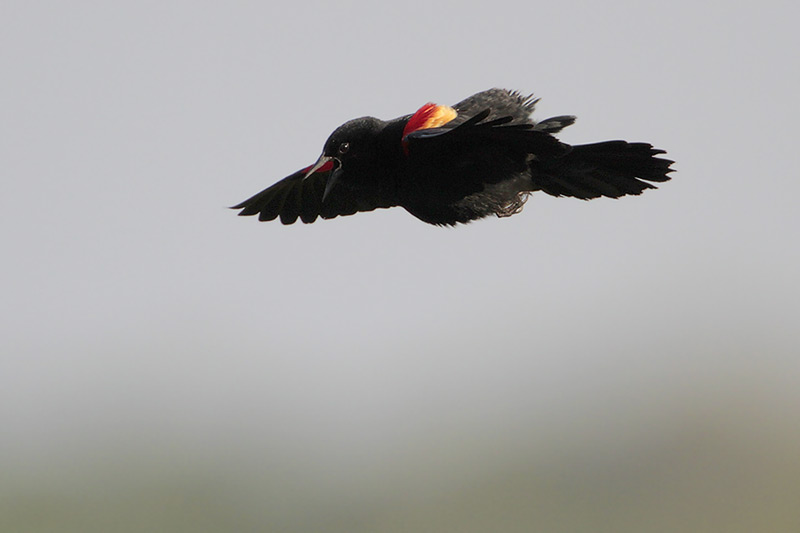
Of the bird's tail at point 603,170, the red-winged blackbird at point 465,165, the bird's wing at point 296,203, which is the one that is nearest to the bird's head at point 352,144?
the red-winged blackbird at point 465,165

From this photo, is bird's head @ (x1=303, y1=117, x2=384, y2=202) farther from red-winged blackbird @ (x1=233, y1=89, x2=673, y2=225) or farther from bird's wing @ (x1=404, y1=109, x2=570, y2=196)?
bird's wing @ (x1=404, y1=109, x2=570, y2=196)

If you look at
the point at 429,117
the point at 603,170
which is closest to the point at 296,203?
the point at 429,117

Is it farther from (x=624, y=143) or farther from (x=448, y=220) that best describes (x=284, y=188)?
(x=624, y=143)

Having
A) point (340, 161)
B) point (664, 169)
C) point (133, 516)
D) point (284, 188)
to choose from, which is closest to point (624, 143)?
point (664, 169)

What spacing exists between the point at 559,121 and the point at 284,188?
182cm

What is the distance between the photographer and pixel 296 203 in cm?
652

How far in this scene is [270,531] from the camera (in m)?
54.2

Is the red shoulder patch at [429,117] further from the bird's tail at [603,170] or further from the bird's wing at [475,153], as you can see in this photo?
the bird's tail at [603,170]

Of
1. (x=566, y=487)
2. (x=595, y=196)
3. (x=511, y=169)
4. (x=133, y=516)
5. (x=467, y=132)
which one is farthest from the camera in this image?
(x=566, y=487)

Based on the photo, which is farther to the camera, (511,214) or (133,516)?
(133,516)

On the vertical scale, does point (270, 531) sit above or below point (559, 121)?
above

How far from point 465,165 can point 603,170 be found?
2.90ft

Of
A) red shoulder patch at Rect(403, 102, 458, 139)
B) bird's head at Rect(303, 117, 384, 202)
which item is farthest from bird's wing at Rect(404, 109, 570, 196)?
bird's head at Rect(303, 117, 384, 202)

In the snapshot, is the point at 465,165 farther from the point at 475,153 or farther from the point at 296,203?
the point at 296,203
